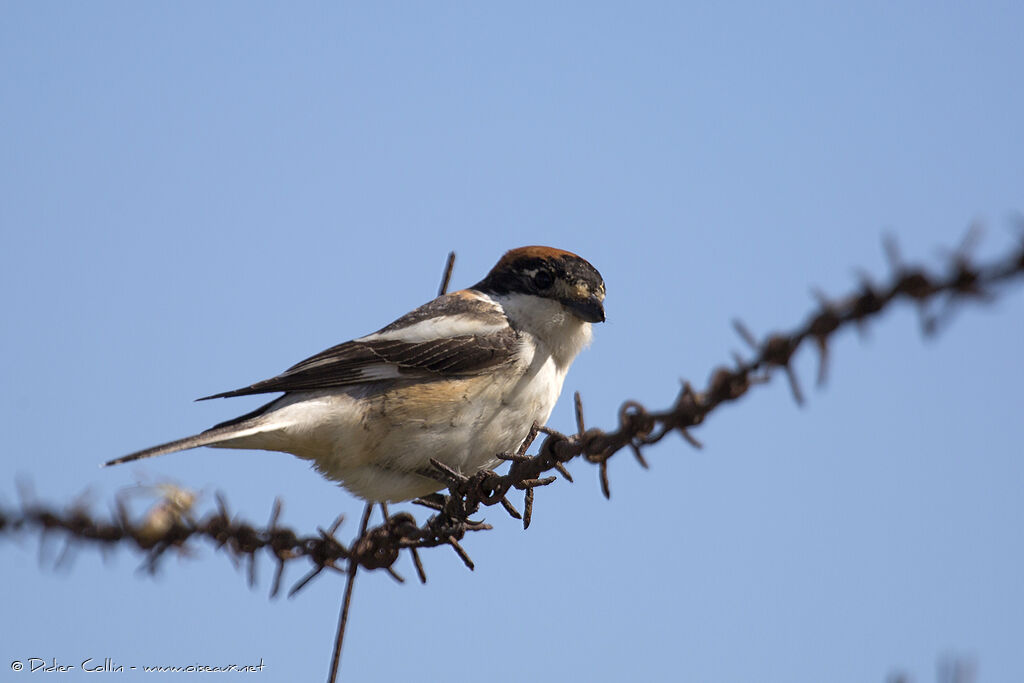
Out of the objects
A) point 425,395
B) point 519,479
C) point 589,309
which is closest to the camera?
point 519,479

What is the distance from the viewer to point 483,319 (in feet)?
16.2

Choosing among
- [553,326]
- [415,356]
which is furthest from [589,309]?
[415,356]

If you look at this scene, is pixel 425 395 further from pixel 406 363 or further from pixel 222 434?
pixel 222 434

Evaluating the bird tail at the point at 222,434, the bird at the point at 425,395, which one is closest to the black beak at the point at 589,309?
the bird at the point at 425,395

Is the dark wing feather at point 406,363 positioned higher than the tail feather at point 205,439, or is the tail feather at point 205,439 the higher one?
the dark wing feather at point 406,363

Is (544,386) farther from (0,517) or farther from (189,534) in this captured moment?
(0,517)

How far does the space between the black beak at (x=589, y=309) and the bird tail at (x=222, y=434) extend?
159cm

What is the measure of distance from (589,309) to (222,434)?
1.88 metres

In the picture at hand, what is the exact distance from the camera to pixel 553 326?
500cm

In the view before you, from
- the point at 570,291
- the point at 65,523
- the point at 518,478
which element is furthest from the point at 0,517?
the point at 570,291

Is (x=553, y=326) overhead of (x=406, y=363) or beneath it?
overhead

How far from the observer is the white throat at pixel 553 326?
197 inches

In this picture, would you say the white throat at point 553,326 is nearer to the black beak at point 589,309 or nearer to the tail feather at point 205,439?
the black beak at point 589,309

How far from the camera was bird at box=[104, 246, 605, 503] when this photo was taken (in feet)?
15.0
